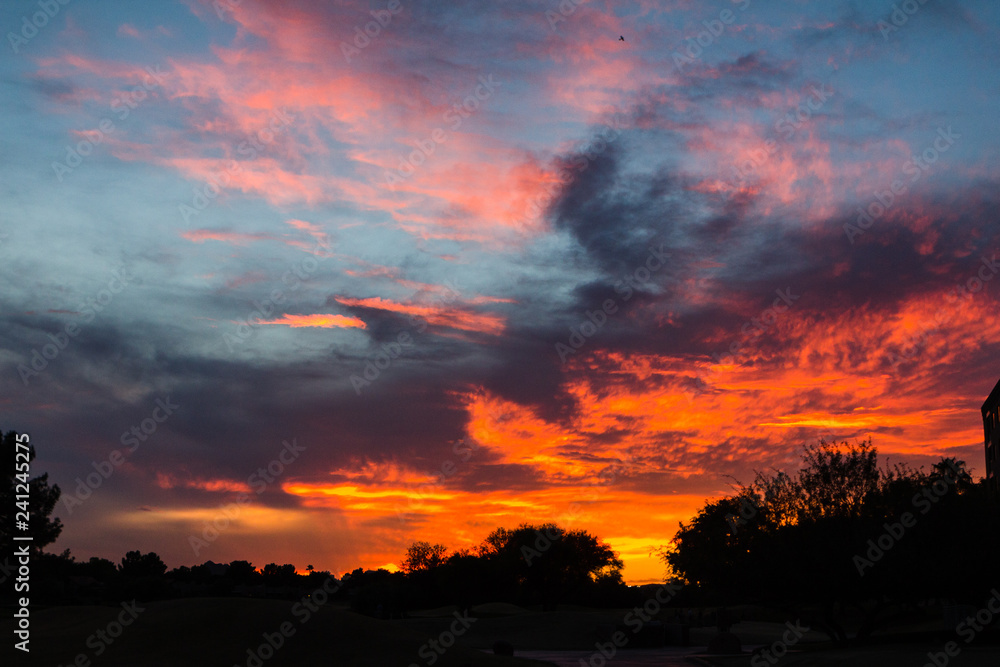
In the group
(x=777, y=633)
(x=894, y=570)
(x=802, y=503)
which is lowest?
(x=777, y=633)

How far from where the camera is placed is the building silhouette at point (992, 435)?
10156cm

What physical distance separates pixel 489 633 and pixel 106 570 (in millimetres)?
118034

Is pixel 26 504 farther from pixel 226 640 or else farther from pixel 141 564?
pixel 141 564

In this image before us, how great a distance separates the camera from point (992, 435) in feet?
351

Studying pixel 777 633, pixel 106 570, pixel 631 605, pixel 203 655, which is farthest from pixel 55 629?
pixel 106 570

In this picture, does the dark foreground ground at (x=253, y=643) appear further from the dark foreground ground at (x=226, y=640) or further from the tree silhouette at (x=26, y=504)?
the tree silhouette at (x=26, y=504)

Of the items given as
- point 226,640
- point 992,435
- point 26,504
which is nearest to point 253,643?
point 226,640

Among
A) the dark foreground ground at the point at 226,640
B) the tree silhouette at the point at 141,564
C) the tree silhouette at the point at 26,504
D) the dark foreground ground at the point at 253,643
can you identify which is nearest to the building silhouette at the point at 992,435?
the dark foreground ground at the point at 253,643

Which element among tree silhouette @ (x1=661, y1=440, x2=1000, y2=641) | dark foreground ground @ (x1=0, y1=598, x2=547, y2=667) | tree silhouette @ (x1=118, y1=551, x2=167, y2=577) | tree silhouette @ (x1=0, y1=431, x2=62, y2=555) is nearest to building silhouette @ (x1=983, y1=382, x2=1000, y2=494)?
tree silhouette @ (x1=661, y1=440, x2=1000, y2=641)

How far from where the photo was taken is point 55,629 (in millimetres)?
33094

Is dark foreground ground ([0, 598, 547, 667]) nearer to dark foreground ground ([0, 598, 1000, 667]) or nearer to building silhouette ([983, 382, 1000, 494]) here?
dark foreground ground ([0, 598, 1000, 667])

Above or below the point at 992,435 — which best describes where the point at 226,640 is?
below

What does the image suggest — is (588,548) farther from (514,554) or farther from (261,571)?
(261,571)

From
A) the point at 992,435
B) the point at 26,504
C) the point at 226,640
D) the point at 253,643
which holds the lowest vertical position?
the point at 253,643
